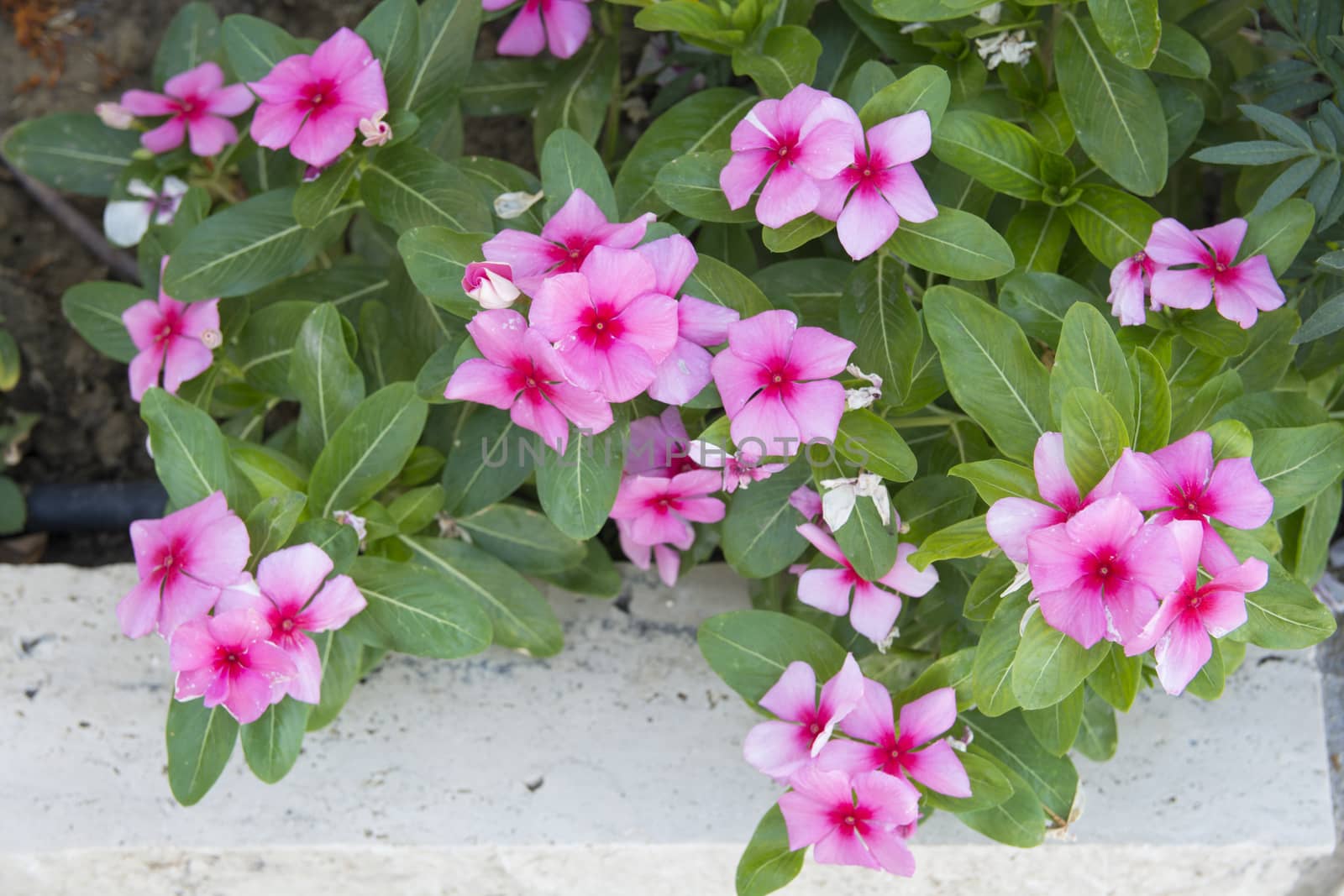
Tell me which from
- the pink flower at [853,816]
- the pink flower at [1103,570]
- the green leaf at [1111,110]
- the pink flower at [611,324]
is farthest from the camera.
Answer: the green leaf at [1111,110]

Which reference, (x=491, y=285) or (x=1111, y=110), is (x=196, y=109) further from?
(x=1111, y=110)

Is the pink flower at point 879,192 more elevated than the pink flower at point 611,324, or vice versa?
the pink flower at point 879,192

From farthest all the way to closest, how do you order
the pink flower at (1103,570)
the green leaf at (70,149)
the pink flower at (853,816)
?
the green leaf at (70,149) → the pink flower at (853,816) → the pink flower at (1103,570)

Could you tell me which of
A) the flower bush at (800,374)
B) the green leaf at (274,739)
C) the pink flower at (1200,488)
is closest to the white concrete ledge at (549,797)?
the flower bush at (800,374)

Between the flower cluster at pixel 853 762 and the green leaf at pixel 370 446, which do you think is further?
the green leaf at pixel 370 446

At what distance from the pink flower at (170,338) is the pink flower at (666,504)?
21.7 inches

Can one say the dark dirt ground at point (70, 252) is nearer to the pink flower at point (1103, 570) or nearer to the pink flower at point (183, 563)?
the pink flower at point (183, 563)

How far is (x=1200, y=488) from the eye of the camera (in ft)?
3.17

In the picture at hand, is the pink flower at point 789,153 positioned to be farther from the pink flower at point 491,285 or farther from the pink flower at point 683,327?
the pink flower at point 491,285

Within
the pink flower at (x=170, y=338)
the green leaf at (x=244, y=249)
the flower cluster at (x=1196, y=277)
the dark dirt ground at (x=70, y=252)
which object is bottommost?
the dark dirt ground at (x=70, y=252)

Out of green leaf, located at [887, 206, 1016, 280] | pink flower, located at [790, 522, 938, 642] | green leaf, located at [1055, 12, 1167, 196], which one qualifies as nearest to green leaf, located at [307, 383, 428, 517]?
pink flower, located at [790, 522, 938, 642]

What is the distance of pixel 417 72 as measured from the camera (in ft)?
4.48

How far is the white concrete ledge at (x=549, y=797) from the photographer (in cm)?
149

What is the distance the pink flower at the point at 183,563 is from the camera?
1.14 meters
